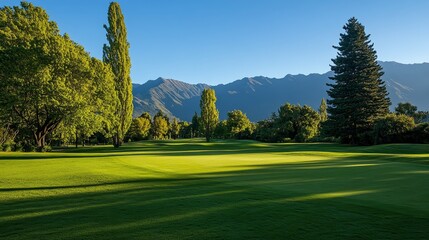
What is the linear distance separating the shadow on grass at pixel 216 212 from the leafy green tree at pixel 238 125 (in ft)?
259

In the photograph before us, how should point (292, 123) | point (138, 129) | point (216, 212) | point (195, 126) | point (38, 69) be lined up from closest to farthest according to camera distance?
point (216, 212)
point (38, 69)
point (292, 123)
point (138, 129)
point (195, 126)

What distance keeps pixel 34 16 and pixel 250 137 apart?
64.3 metres

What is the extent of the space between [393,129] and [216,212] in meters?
41.5

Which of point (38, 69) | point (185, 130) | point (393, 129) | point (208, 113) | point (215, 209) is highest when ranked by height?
point (38, 69)

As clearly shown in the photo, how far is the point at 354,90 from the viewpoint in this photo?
48.3m

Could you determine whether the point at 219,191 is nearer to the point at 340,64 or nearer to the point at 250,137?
the point at 340,64

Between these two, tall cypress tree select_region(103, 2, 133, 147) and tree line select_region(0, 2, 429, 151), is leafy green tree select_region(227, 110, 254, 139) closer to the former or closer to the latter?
tree line select_region(0, 2, 429, 151)

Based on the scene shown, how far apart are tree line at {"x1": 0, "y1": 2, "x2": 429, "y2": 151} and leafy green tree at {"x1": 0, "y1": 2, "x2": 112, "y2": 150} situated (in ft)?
0.27

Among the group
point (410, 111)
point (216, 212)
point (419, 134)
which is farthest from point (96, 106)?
point (410, 111)

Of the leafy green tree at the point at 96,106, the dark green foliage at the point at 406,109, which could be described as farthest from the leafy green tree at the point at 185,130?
the leafy green tree at the point at 96,106

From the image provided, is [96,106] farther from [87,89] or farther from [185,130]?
[185,130]

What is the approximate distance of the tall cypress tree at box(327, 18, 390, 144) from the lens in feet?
156

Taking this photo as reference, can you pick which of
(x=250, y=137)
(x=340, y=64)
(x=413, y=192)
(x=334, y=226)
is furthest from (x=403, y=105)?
(x=334, y=226)

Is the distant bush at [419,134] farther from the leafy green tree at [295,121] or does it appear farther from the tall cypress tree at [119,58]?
the tall cypress tree at [119,58]
